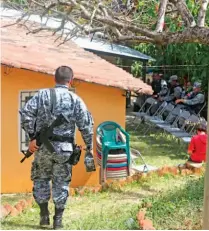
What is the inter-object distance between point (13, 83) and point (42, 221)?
13.2ft

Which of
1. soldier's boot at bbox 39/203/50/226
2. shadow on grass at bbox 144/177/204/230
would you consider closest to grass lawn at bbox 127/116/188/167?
shadow on grass at bbox 144/177/204/230

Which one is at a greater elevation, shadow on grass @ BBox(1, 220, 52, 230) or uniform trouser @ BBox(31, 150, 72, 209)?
uniform trouser @ BBox(31, 150, 72, 209)

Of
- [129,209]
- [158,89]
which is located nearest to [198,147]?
[129,209]

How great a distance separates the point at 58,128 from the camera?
5215 mm

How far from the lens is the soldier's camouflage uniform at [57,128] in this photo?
5.21m

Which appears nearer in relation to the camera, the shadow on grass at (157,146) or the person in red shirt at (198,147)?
the person in red shirt at (198,147)

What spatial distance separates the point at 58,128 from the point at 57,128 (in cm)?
1

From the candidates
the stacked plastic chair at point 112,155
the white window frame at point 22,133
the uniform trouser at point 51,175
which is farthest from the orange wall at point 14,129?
the uniform trouser at point 51,175

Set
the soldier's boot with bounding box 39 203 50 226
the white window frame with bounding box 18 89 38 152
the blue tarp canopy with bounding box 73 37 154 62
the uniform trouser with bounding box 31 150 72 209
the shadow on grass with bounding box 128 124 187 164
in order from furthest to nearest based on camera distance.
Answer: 1. the blue tarp canopy with bounding box 73 37 154 62
2. the shadow on grass with bounding box 128 124 187 164
3. the white window frame with bounding box 18 89 38 152
4. the soldier's boot with bounding box 39 203 50 226
5. the uniform trouser with bounding box 31 150 72 209

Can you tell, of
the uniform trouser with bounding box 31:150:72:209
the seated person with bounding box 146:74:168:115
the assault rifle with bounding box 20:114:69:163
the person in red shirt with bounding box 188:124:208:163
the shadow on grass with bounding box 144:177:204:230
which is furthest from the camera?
the seated person with bounding box 146:74:168:115

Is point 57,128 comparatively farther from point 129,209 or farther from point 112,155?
point 112,155

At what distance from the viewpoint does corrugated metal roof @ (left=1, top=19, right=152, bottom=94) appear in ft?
29.4

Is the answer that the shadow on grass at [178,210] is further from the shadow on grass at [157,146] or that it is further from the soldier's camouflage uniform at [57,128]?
the shadow on grass at [157,146]

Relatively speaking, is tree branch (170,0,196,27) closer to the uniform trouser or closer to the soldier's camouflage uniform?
the soldier's camouflage uniform
